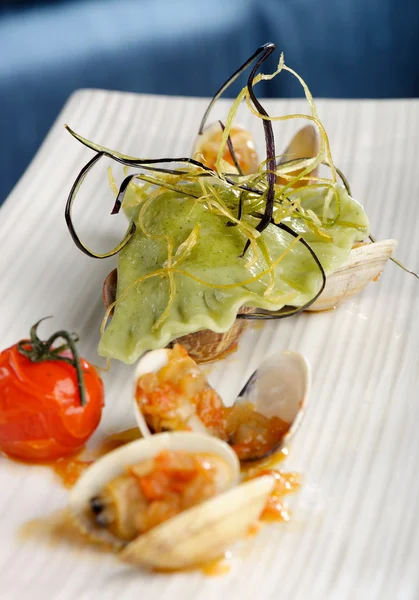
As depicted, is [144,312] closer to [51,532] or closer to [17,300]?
[17,300]

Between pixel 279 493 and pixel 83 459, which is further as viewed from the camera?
pixel 83 459

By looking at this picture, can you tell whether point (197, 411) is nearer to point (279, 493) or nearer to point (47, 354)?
point (279, 493)

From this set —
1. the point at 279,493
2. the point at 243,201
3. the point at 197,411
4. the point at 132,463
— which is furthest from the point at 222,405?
the point at 243,201

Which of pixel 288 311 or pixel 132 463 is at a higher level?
pixel 132 463

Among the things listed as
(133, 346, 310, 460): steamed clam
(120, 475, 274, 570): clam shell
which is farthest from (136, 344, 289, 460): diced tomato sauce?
(120, 475, 274, 570): clam shell

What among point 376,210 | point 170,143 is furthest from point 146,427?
point 170,143

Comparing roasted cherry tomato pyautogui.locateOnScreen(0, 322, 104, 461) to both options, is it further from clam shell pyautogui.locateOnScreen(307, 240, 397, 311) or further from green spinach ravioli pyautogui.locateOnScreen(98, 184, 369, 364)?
clam shell pyautogui.locateOnScreen(307, 240, 397, 311)

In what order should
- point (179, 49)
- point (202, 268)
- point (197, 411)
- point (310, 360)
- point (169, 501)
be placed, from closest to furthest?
point (169, 501) < point (197, 411) < point (202, 268) < point (310, 360) < point (179, 49)
